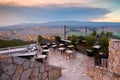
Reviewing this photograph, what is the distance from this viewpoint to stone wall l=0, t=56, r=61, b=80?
387 cm

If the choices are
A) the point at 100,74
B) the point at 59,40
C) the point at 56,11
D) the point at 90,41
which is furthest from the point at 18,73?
the point at 56,11

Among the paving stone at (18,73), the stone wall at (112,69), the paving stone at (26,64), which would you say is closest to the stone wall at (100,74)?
the stone wall at (112,69)

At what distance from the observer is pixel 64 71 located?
7.80 metres

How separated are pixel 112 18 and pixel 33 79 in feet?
36.5

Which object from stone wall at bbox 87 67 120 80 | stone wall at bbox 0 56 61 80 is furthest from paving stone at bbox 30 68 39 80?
stone wall at bbox 87 67 120 80

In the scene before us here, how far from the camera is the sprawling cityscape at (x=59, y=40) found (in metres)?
6.01

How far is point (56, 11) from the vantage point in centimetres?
1546

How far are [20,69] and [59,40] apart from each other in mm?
10849

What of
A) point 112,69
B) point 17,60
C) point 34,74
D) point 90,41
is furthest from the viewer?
point 90,41

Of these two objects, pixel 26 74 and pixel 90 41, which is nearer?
pixel 26 74

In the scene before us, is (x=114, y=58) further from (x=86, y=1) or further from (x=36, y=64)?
(x=86, y=1)

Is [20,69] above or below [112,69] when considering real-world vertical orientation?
above

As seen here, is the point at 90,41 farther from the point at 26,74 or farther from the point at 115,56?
the point at 26,74

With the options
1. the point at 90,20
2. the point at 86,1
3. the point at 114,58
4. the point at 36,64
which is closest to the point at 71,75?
the point at 114,58
